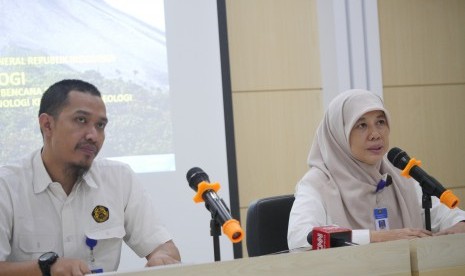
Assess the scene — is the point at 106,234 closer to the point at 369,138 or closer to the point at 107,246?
the point at 107,246

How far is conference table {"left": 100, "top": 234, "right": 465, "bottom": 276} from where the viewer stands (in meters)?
1.16

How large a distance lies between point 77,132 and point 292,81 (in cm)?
209

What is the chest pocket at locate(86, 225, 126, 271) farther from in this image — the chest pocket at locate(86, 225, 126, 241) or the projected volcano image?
the projected volcano image

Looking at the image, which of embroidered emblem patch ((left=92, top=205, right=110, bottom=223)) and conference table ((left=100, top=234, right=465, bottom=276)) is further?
embroidered emblem patch ((left=92, top=205, right=110, bottom=223))

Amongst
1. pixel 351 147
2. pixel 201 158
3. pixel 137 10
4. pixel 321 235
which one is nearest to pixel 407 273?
pixel 321 235

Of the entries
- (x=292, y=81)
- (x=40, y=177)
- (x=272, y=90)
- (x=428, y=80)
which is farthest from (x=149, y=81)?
(x=428, y=80)

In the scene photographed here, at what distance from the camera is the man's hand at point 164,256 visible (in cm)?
215

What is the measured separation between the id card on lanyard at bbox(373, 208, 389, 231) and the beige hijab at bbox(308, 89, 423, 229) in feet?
0.11

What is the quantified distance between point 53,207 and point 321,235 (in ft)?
3.80

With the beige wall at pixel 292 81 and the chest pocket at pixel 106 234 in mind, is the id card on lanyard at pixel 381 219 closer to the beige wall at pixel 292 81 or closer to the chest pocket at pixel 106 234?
the chest pocket at pixel 106 234

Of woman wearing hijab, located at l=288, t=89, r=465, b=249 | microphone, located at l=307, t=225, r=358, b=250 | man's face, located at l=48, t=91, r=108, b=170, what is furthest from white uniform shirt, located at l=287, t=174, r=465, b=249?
man's face, located at l=48, t=91, r=108, b=170

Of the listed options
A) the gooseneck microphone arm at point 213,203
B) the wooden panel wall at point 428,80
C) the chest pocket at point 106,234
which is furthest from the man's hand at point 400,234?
the wooden panel wall at point 428,80

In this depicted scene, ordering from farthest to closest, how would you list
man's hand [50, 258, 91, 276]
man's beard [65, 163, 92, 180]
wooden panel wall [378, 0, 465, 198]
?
wooden panel wall [378, 0, 465, 198]
man's beard [65, 163, 92, 180]
man's hand [50, 258, 91, 276]

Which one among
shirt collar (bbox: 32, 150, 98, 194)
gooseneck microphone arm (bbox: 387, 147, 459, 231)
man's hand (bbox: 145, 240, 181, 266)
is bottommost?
man's hand (bbox: 145, 240, 181, 266)
